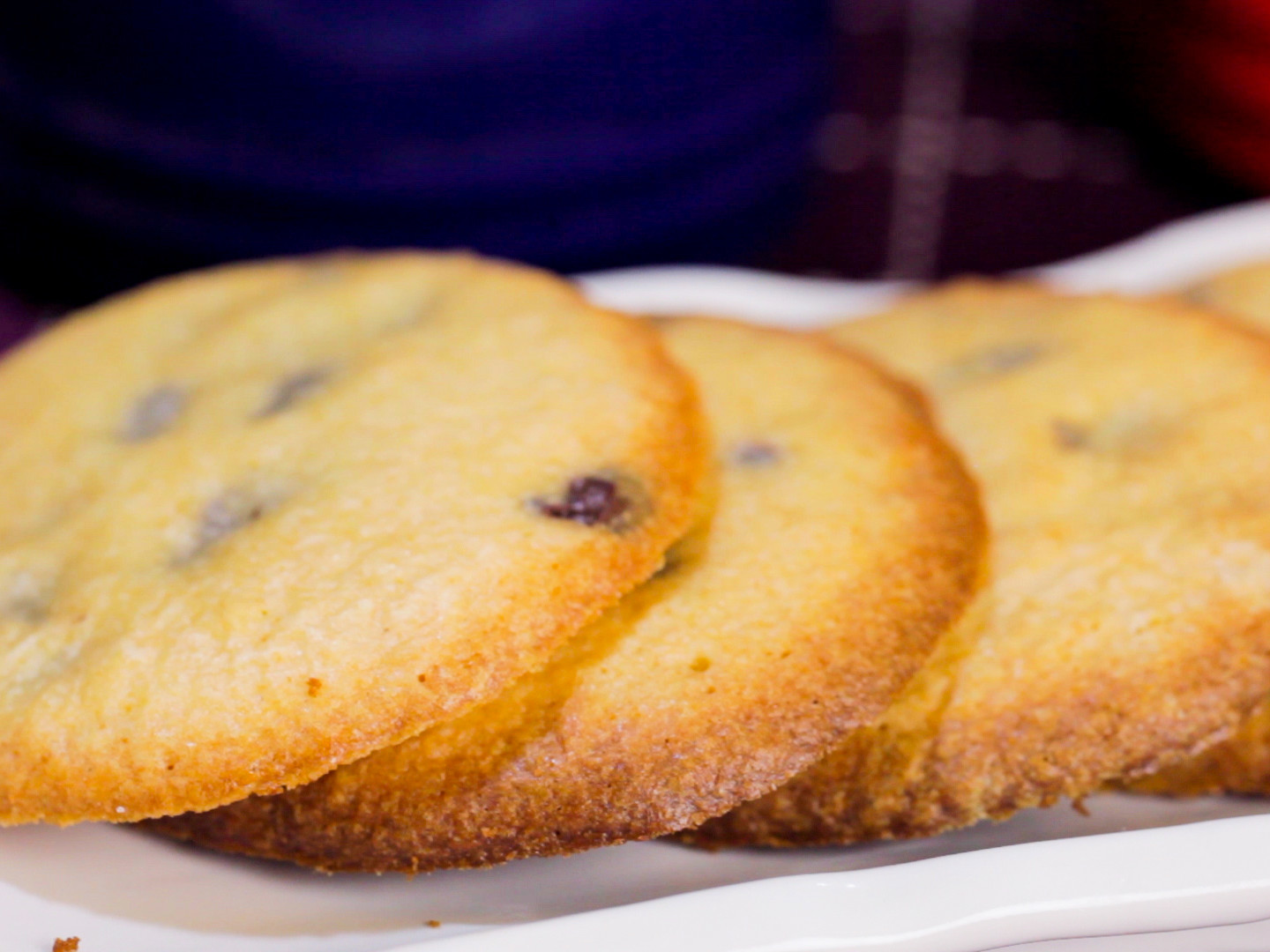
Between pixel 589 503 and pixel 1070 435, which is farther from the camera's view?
pixel 1070 435

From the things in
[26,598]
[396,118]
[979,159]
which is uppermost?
[396,118]

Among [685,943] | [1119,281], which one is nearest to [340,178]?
[1119,281]

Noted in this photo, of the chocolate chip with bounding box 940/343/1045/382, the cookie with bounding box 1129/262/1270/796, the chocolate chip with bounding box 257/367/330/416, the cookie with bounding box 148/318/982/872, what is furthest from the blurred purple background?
the cookie with bounding box 1129/262/1270/796

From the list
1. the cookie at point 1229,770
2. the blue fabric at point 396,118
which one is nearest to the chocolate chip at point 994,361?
the cookie at point 1229,770

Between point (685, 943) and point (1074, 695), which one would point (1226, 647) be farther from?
point (685, 943)

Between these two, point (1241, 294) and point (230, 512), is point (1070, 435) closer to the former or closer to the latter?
point (1241, 294)

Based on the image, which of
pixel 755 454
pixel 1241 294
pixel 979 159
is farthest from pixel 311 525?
pixel 979 159

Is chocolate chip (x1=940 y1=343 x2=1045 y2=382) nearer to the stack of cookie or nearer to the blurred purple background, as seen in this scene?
the stack of cookie
